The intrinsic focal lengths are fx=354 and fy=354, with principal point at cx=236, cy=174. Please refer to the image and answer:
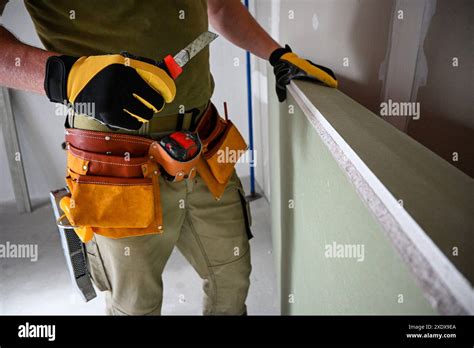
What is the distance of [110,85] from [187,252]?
0.71 m

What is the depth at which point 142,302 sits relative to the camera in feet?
3.54

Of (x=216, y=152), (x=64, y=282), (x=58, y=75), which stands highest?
(x=58, y=75)

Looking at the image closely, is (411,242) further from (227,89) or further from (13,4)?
(13,4)

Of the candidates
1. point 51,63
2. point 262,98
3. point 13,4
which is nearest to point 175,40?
point 51,63

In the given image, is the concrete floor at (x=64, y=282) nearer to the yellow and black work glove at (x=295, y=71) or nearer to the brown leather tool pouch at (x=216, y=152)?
the brown leather tool pouch at (x=216, y=152)

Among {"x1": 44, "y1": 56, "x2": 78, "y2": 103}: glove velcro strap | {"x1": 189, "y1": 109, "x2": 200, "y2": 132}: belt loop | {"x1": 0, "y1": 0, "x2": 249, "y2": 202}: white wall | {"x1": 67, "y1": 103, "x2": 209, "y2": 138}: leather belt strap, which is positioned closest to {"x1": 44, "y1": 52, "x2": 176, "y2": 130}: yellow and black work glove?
{"x1": 44, "y1": 56, "x2": 78, "y2": 103}: glove velcro strap

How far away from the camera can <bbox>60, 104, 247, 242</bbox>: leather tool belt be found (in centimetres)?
91

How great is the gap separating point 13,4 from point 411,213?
2.74 metres

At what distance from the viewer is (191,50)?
33.7 inches

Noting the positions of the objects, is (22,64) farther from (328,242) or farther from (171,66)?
(328,242)

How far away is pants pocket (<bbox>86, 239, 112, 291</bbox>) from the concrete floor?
68cm

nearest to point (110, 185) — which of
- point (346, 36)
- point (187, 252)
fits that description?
point (187, 252)

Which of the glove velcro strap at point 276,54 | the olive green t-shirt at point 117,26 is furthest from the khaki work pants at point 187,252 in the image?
the glove velcro strap at point 276,54

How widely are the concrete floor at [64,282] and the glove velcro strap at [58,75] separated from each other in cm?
124
